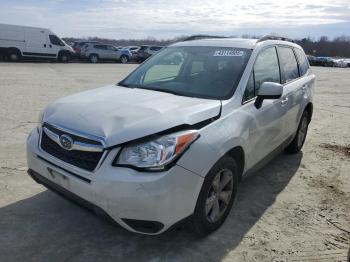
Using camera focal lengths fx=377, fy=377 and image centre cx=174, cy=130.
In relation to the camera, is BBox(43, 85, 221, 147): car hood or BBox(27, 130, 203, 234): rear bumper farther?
BBox(43, 85, 221, 147): car hood

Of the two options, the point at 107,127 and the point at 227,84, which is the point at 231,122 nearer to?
the point at 227,84

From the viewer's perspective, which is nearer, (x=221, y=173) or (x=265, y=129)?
(x=221, y=173)

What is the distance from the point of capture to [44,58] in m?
27.8

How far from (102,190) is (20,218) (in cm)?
140

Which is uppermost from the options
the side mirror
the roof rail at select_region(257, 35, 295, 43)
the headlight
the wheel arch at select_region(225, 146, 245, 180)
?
the roof rail at select_region(257, 35, 295, 43)

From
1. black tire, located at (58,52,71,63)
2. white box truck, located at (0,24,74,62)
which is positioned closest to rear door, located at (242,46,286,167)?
white box truck, located at (0,24,74,62)

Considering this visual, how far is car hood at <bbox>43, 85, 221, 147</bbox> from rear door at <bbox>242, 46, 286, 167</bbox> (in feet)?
1.84

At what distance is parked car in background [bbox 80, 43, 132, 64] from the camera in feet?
103

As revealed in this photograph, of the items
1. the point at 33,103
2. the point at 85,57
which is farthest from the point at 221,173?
the point at 85,57

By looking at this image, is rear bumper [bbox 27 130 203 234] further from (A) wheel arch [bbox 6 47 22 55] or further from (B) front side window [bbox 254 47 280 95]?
(A) wheel arch [bbox 6 47 22 55]

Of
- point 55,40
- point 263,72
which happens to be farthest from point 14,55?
point 263,72

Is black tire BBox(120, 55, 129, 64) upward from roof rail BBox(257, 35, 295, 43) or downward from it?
downward

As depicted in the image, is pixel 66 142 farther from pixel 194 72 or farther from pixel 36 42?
pixel 36 42

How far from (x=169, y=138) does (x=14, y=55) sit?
2632cm
